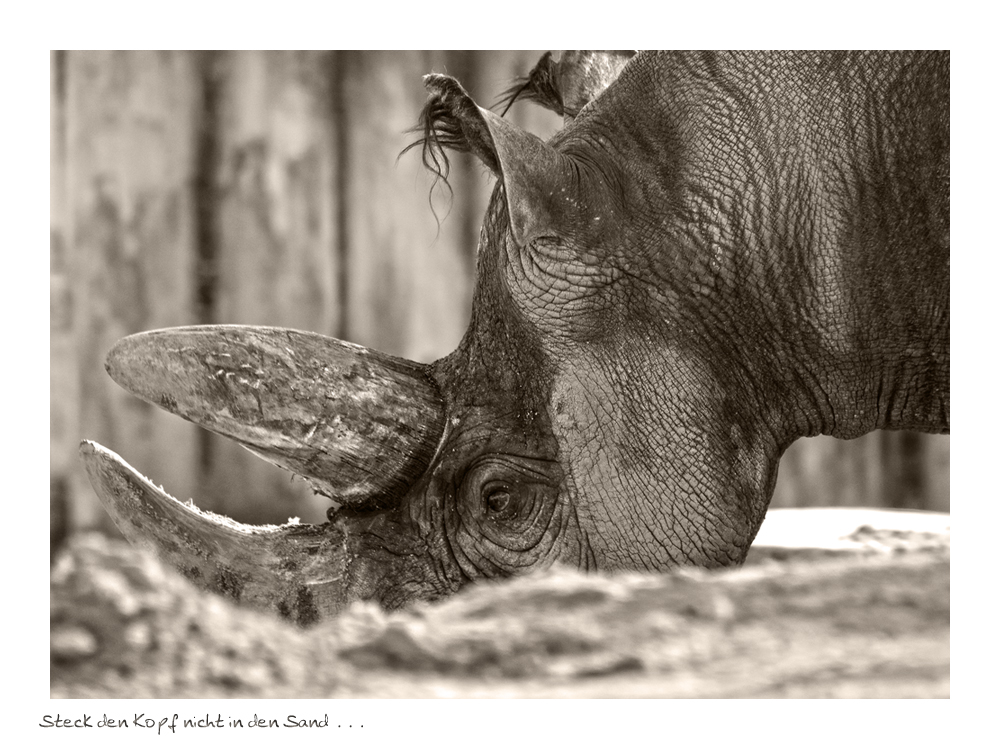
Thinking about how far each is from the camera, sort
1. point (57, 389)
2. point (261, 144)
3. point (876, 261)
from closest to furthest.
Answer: point (876, 261), point (57, 389), point (261, 144)

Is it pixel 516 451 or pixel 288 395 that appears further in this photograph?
pixel 516 451

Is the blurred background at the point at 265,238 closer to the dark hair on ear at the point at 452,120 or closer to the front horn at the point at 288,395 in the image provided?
the dark hair on ear at the point at 452,120

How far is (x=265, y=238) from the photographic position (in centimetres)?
569

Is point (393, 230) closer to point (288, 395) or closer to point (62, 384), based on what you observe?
point (62, 384)

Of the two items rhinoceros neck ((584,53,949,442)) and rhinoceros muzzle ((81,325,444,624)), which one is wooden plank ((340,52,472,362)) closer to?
rhinoceros neck ((584,53,949,442))

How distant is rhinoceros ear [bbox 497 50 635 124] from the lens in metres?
3.63

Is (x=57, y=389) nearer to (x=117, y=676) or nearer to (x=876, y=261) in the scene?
(x=117, y=676)

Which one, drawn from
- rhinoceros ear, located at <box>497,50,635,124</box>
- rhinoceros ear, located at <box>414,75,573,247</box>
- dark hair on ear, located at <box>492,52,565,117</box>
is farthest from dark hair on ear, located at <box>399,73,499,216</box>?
dark hair on ear, located at <box>492,52,565,117</box>

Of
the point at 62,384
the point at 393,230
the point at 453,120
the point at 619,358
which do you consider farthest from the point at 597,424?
the point at 393,230

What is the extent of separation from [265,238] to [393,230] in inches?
21.2

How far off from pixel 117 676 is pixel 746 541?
136cm

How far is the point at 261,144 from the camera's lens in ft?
18.4
